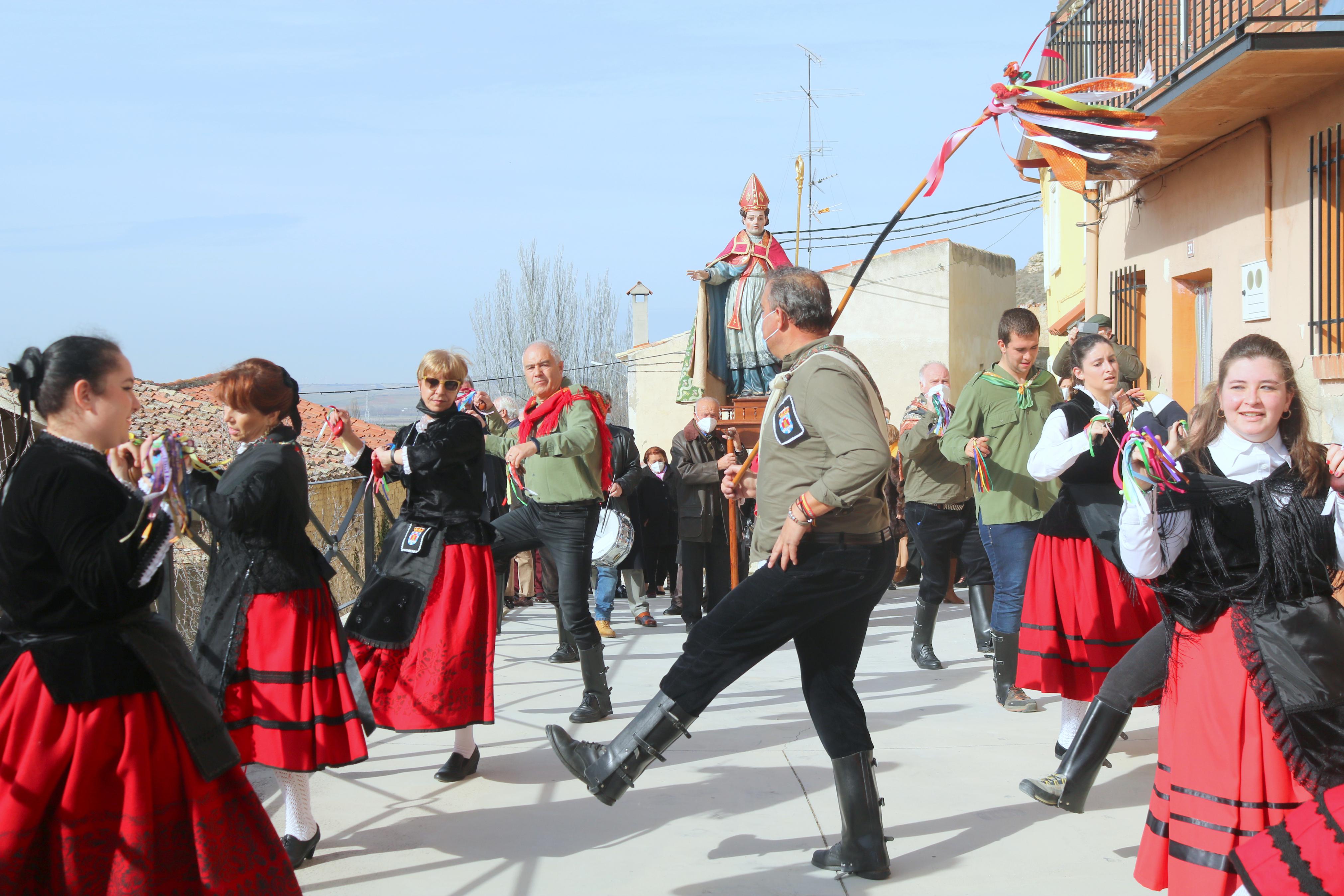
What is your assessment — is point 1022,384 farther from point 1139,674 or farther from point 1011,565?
point 1139,674

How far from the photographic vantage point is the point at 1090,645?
15.4 ft

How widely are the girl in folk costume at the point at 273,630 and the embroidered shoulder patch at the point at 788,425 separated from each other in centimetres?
161

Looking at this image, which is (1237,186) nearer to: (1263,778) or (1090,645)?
(1090,645)

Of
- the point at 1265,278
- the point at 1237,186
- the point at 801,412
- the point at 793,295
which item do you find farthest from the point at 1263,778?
the point at 1237,186

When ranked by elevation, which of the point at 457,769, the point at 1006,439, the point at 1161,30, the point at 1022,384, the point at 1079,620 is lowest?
the point at 457,769

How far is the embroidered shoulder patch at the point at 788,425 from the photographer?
3553mm

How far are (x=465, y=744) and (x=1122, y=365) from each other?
128 inches

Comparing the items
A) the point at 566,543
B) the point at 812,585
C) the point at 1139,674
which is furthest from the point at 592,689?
the point at 1139,674

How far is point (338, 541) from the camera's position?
22.2 ft

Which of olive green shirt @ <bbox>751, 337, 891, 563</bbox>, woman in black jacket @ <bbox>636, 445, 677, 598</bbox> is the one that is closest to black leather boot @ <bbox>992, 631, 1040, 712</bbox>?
olive green shirt @ <bbox>751, 337, 891, 563</bbox>

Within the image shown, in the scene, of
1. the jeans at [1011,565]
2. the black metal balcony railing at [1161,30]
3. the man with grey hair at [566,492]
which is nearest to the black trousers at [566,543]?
the man with grey hair at [566,492]

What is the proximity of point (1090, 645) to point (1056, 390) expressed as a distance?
1469mm

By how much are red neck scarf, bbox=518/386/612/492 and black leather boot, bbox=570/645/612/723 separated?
3.02ft

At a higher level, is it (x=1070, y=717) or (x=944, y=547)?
(x=944, y=547)
